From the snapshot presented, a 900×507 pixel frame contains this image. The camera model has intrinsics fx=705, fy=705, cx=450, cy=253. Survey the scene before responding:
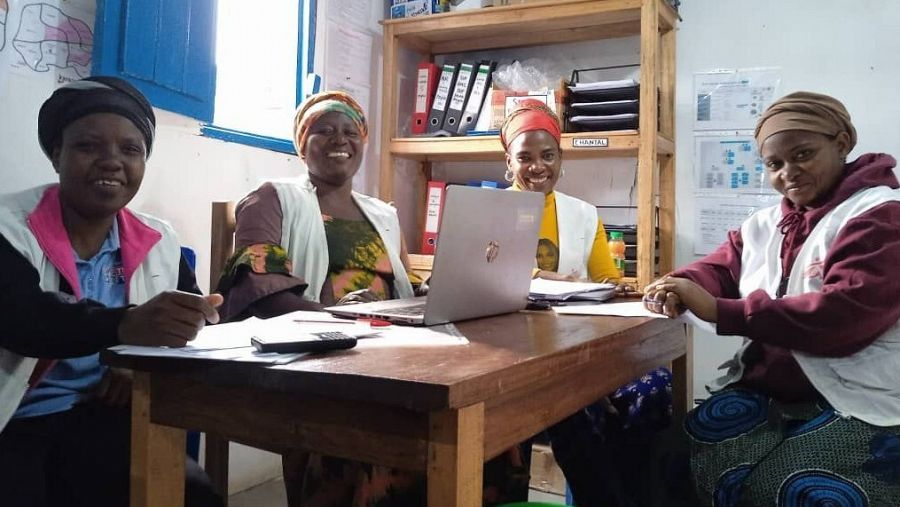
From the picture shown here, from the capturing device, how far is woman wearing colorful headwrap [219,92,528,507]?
1223 millimetres

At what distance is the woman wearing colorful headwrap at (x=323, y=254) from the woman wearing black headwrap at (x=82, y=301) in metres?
0.17

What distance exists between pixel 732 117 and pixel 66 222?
2388 mm

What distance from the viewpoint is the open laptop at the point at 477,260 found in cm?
104

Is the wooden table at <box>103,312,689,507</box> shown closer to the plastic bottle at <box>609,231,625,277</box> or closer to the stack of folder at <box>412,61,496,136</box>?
the plastic bottle at <box>609,231,625,277</box>

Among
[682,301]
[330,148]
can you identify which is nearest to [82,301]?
[330,148]

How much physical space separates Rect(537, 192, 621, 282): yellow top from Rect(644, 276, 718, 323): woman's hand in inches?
38.0

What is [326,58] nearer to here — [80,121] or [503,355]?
[80,121]

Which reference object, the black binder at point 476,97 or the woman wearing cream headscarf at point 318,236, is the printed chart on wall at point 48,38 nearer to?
the woman wearing cream headscarf at point 318,236

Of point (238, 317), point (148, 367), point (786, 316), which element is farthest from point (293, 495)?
point (786, 316)

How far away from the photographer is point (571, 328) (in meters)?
1.10

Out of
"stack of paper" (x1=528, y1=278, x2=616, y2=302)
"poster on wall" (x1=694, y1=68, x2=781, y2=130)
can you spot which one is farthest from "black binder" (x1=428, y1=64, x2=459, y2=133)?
"stack of paper" (x1=528, y1=278, x2=616, y2=302)

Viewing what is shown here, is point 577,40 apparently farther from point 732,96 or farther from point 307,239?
point 307,239

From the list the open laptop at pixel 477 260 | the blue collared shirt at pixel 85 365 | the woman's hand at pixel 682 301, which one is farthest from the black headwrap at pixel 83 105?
the woman's hand at pixel 682 301

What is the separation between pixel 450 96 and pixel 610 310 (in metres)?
1.87
